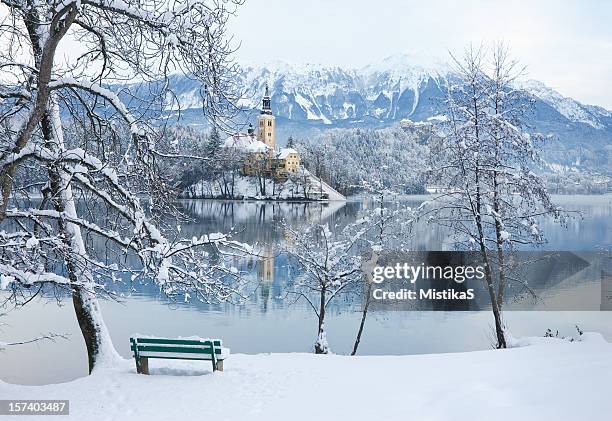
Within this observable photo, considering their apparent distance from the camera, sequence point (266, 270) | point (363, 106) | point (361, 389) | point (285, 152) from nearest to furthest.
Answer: point (361, 389) → point (266, 270) → point (285, 152) → point (363, 106)

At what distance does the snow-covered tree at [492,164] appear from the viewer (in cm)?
1209

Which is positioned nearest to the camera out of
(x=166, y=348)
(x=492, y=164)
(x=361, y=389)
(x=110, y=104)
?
(x=110, y=104)

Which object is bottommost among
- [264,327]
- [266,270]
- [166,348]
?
[264,327]

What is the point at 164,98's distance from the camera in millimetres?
5754

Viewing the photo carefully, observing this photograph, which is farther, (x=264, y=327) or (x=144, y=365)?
(x=264, y=327)

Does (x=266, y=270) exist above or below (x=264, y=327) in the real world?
above

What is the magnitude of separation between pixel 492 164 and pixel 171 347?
26.2 feet

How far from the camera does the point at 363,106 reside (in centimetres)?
18125

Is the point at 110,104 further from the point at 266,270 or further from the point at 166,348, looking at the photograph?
the point at 266,270

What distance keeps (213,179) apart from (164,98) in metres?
55.1

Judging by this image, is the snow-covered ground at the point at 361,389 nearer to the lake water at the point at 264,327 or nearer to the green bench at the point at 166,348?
the green bench at the point at 166,348

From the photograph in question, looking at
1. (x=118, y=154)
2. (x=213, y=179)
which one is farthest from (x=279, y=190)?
(x=118, y=154)

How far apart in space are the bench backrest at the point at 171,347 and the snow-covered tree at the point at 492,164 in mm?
6097

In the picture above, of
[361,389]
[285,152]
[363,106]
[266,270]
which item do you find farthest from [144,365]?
[363,106]
